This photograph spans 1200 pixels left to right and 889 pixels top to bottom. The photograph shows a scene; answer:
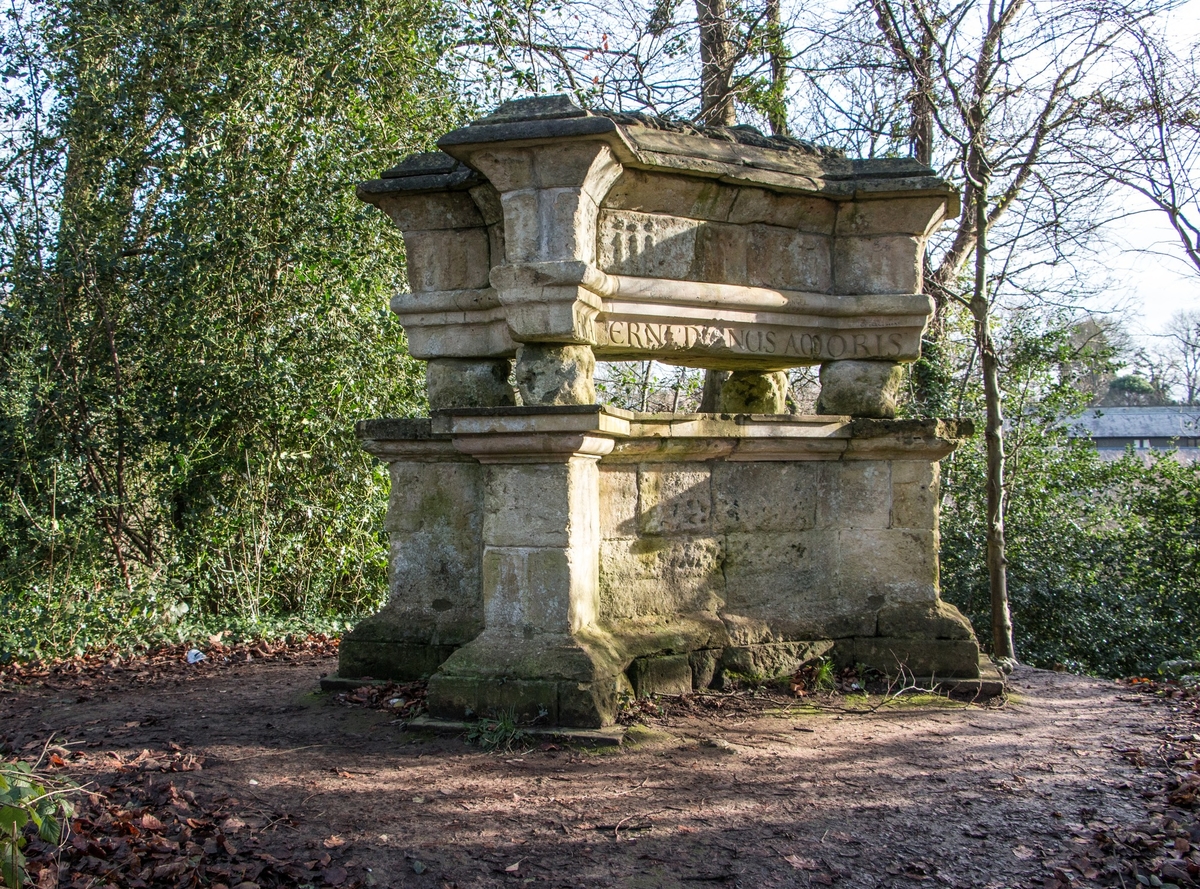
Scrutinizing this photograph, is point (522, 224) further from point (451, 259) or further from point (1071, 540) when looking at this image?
point (1071, 540)

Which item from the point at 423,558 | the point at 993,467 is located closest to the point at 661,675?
the point at 423,558

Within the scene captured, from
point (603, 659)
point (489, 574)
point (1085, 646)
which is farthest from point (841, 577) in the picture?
point (1085, 646)

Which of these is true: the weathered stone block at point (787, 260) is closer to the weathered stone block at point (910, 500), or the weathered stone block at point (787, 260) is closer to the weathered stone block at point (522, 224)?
the weathered stone block at point (910, 500)

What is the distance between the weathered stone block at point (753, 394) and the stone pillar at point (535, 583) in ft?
6.12

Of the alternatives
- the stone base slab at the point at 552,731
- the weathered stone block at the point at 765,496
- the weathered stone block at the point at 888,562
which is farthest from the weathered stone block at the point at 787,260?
the stone base slab at the point at 552,731

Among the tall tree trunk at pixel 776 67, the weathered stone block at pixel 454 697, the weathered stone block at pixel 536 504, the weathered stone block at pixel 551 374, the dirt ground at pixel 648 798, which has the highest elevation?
the tall tree trunk at pixel 776 67

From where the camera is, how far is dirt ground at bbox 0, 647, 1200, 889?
2598 mm

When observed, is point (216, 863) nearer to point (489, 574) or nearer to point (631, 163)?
point (489, 574)

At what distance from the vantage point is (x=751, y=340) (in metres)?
4.58

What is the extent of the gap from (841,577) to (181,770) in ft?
9.87

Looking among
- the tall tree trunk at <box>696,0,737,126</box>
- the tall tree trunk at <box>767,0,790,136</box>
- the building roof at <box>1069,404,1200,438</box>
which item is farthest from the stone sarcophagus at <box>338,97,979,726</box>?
the building roof at <box>1069,404,1200,438</box>

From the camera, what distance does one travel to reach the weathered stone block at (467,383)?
4.50 m

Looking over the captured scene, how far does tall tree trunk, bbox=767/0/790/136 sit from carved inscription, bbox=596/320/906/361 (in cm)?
544

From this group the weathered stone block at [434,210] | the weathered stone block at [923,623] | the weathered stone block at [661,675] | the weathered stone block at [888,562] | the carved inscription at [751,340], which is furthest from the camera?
the weathered stone block at [888,562]
